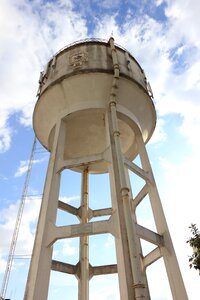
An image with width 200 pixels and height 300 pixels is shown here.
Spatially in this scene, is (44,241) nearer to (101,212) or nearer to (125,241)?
(125,241)

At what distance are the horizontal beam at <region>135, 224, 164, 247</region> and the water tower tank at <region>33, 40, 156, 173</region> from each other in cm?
419

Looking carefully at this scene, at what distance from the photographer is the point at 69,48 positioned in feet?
36.8

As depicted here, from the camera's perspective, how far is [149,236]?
7016mm

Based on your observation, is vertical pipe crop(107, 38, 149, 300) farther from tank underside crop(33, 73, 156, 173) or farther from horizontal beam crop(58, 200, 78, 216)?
horizontal beam crop(58, 200, 78, 216)

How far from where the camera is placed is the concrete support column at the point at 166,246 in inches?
258

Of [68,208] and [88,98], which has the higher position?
[88,98]

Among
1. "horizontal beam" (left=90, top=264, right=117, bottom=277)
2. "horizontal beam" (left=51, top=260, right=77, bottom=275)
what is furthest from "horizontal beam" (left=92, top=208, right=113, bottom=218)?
"horizontal beam" (left=51, top=260, right=77, bottom=275)

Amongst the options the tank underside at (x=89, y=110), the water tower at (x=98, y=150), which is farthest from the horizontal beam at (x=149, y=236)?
the tank underside at (x=89, y=110)

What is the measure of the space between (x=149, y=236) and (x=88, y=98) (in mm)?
5160

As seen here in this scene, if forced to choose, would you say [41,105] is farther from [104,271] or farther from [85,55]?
[104,271]

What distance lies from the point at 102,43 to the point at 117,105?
340cm

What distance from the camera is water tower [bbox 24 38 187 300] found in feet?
21.0

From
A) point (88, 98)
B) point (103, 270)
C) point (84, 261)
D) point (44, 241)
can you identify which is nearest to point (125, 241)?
point (44, 241)

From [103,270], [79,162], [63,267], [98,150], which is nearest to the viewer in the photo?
[63,267]
